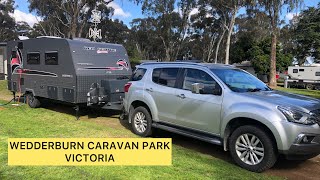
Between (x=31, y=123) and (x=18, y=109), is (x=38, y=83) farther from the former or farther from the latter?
(x=31, y=123)

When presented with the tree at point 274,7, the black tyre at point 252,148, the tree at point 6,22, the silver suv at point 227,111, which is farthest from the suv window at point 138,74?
the tree at point 6,22

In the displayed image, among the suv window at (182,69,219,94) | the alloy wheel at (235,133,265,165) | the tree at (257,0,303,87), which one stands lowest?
the alloy wheel at (235,133,265,165)

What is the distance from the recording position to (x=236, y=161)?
603 centimetres

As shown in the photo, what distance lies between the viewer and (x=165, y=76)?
775 cm

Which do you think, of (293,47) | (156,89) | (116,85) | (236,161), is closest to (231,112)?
(236,161)

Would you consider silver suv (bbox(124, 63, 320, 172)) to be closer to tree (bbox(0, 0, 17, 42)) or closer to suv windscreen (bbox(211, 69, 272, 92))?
suv windscreen (bbox(211, 69, 272, 92))

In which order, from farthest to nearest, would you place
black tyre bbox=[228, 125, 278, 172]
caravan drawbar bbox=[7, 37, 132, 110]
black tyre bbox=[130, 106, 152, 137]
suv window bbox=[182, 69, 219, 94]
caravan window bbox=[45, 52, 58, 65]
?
caravan window bbox=[45, 52, 58, 65] < caravan drawbar bbox=[7, 37, 132, 110] < black tyre bbox=[130, 106, 152, 137] < suv window bbox=[182, 69, 219, 94] < black tyre bbox=[228, 125, 278, 172]

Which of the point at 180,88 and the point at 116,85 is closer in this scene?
the point at 180,88

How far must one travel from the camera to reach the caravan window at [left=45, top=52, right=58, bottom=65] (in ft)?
35.4

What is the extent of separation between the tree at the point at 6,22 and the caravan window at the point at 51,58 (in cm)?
5613

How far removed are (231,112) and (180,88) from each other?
1.51 metres

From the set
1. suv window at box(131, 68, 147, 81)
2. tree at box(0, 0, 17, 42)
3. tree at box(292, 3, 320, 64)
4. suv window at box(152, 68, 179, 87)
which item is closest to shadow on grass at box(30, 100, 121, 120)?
suv window at box(131, 68, 147, 81)

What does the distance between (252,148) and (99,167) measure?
259 centimetres

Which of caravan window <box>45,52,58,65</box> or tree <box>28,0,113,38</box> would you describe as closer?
caravan window <box>45,52,58,65</box>
